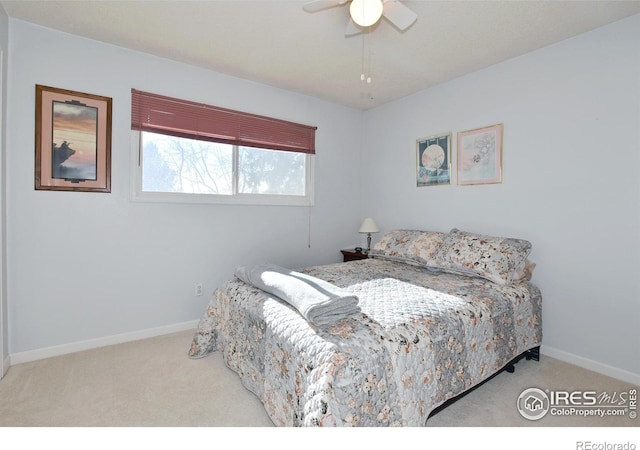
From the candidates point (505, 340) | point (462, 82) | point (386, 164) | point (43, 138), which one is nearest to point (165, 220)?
point (43, 138)

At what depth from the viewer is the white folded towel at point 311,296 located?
4.97 ft

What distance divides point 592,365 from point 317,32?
3201 millimetres

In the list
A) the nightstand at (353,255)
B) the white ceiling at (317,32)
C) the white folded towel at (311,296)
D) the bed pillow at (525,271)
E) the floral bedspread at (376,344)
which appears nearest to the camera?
the floral bedspread at (376,344)

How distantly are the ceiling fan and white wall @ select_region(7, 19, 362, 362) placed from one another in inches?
65.8

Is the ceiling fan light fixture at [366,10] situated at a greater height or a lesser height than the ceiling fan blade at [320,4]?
lesser

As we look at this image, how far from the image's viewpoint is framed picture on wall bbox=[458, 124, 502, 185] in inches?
113

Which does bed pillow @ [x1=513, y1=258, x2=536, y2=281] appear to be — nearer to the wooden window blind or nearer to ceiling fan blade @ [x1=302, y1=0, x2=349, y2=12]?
ceiling fan blade @ [x1=302, y1=0, x2=349, y2=12]

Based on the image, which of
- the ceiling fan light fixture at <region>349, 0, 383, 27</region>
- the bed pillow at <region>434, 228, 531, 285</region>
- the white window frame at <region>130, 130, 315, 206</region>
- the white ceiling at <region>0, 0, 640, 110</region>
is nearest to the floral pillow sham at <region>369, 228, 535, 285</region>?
the bed pillow at <region>434, 228, 531, 285</region>

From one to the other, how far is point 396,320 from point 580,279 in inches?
70.2

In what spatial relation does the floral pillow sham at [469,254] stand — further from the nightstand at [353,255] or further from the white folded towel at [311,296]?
the white folded towel at [311,296]

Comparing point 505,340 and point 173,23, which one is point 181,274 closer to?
point 173,23

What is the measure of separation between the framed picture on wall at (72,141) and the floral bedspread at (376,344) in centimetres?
146

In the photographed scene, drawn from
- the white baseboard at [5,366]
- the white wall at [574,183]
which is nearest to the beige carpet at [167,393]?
the white baseboard at [5,366]

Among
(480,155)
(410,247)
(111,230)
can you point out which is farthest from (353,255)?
(111,230)
